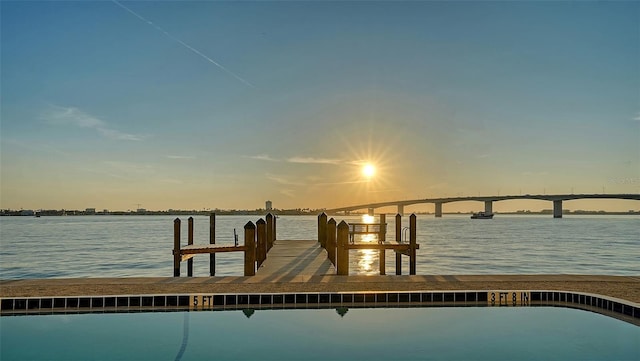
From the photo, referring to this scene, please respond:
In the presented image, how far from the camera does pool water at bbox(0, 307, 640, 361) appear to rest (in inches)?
555

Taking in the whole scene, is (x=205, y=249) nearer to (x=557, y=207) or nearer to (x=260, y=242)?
(x=260, y=242)

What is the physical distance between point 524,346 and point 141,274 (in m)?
29.2

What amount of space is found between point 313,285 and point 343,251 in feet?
11.8

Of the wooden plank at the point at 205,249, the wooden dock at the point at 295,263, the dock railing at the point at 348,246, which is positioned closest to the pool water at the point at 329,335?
the wooden dock at the point at 295,263

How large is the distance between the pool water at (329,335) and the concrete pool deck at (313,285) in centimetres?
115

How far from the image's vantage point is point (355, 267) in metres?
39.3

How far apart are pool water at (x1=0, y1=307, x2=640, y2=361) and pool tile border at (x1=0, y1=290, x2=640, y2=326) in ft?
0.85

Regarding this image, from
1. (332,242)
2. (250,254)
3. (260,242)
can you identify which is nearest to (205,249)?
(260,242)

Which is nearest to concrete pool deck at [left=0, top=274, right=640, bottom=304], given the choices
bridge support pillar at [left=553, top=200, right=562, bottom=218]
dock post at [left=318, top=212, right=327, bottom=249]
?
dock post at [left=318, top=212, right=327, bottom=249]

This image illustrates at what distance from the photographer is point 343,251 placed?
2188cm

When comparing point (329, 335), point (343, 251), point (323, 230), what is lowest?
point (329, 335)

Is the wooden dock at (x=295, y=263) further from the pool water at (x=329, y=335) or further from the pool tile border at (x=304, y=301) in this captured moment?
the pool water at (x=329, y=335)

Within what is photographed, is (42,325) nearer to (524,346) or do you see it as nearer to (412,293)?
(412,293)

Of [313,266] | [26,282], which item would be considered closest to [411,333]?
[313,266]
